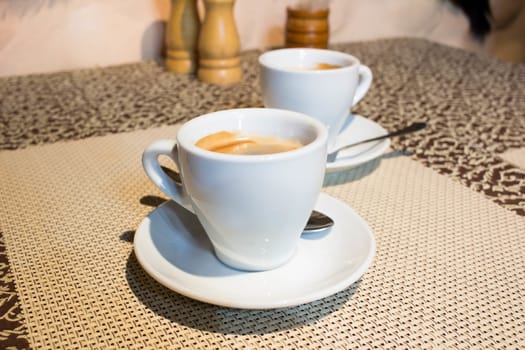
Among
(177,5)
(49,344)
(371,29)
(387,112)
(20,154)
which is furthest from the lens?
(371,29)

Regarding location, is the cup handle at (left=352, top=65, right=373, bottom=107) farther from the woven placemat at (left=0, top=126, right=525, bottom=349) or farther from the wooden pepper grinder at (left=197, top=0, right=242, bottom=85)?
the wooden pepper grinder at (left=197, top=0, right=242, bottom=85)

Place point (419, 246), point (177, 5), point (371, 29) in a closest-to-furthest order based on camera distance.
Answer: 1. point (419, 246)
2. point (177, 5)
3. point (371, 29)

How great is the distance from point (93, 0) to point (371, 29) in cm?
75

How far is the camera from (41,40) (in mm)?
1120

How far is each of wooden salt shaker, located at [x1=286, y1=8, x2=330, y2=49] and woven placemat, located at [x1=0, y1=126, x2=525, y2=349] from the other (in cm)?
54

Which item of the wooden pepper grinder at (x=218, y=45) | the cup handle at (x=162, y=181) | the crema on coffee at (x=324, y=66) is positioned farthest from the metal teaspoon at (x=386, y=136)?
the wooden pepper grinder at (x=218, y=45)

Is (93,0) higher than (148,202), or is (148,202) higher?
(93,0)

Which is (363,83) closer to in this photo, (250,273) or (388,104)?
(388,104)

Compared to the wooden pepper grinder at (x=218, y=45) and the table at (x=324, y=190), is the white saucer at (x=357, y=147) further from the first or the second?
the wooden pepper grinder at (x=218, y=45)

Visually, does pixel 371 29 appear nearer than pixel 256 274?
No

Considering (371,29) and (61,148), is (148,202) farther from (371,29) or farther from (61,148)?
(371,29)

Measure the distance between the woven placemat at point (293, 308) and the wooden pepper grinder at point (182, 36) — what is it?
449 mm

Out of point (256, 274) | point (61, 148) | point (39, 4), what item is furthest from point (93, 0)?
point (256, 274)

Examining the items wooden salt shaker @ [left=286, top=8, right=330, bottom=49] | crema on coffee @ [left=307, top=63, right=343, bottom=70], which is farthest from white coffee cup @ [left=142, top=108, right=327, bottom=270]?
wooden salt shaker @ [left=286, top=8, right=330, bottom=49]
